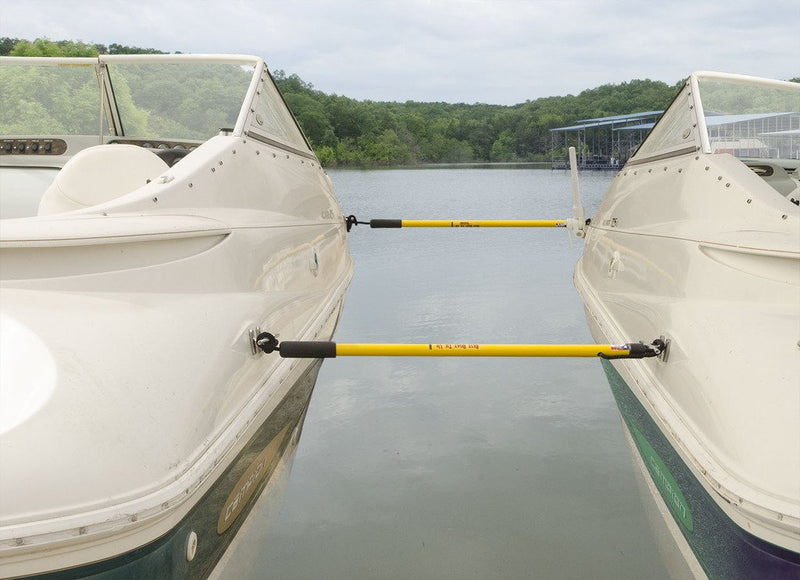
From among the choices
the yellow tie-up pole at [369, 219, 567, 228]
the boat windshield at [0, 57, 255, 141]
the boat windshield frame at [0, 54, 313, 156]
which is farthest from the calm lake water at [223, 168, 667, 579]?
the boat windshield at [0, 57, 255, 141]

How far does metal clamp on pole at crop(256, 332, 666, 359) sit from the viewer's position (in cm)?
232

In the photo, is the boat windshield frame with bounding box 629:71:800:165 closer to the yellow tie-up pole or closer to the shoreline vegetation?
the yellow tie-up pole

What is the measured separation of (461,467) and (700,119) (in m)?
2.05

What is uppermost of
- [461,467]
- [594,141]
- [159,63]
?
[594,141]

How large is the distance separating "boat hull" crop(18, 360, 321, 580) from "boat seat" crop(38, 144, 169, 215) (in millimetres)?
1126

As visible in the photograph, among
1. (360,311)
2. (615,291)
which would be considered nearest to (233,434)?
(615,291)

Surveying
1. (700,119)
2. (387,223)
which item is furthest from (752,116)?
(387,223)

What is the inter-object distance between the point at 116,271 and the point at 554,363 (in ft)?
11.9

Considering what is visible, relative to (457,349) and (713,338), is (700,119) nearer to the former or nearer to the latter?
(713,338)

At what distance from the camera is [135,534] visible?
1493mm

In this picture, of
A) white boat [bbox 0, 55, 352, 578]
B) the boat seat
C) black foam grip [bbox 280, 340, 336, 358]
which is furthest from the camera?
the boat seat

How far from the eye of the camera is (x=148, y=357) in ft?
5.73

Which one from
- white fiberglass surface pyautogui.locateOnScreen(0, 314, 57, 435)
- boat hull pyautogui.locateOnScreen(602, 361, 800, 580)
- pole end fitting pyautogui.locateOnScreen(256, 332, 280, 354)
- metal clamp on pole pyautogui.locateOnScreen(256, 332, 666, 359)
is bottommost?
boat hull pyautogui.locateOnScreen(602, 361, 800, 580)

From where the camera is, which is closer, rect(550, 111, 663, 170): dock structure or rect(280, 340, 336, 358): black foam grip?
rect(280, 340, 336, 358): black foam grip
